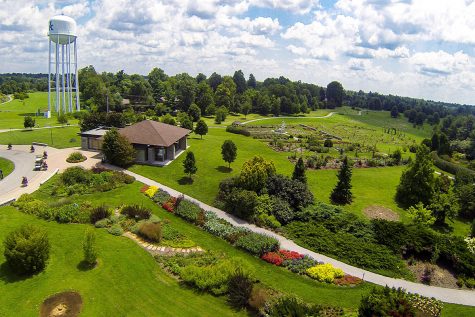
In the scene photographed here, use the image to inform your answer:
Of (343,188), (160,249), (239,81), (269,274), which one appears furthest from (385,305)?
(239,81)

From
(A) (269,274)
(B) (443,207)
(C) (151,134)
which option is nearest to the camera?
(A) (269,274)

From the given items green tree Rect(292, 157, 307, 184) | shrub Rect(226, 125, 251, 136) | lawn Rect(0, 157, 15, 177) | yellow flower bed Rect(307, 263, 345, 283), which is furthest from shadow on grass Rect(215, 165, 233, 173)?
shrub Rect(226, 125, 251, 136)

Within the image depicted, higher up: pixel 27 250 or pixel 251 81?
pixel 251 81

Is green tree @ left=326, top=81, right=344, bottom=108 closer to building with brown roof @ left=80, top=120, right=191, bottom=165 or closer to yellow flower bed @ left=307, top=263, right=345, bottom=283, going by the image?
building with brown roof @ left=80, top=120, right=191, bottom=165

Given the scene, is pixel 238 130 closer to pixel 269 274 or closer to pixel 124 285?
pixel 269 274

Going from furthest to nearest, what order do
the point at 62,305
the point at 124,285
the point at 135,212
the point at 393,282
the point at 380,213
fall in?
1. the point at 380,213
2. the point at 135,212
3. the point at 393,282
4. the point at 124,285
5. the point at 62,305

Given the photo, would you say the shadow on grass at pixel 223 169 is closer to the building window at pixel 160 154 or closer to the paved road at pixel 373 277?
the building window at pixel 160 154
